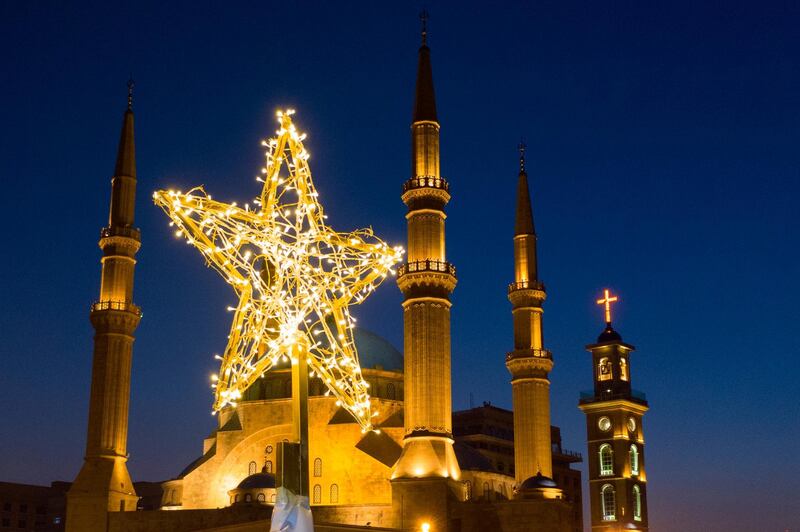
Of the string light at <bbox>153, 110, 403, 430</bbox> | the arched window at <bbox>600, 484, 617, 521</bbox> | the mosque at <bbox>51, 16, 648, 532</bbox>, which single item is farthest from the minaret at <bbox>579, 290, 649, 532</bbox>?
the string light at <bbox>153, 110, 403, 430</bbox>

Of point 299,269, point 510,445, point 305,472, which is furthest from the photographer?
point 510,445

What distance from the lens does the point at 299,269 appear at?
21.5m

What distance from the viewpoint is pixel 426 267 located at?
51406 millimetres

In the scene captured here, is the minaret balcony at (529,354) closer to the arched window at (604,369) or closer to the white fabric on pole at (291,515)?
the arched window at (604,369)

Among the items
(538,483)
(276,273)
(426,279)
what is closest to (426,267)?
(426,279)

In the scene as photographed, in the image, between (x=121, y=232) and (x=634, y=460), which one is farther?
(x=634, y=460)

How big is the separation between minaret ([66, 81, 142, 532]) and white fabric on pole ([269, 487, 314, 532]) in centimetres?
4052

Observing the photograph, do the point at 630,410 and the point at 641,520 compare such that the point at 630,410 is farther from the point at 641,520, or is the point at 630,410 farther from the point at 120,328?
the point at 120,328

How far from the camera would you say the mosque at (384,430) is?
4959 centimetres

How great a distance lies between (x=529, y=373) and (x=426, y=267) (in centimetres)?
1468

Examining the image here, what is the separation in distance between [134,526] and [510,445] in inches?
1910

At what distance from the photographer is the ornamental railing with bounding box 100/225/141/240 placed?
60125mm

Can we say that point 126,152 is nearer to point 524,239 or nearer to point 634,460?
point 524,239

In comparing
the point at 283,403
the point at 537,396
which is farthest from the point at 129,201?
the point at 537,396
